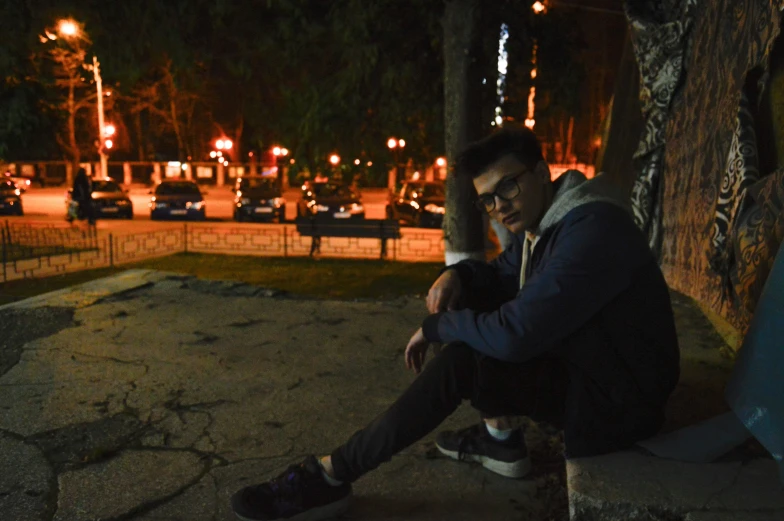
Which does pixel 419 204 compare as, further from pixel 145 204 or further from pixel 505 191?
pixel 505 191

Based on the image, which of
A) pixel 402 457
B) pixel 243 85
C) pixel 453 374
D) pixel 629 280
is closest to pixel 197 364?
pixel 402 457

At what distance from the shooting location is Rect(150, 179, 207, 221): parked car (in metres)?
24.0

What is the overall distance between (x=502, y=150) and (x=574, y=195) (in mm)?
352

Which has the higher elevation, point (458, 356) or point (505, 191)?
point (505, 191)

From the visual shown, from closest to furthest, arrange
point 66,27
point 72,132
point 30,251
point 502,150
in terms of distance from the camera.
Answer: point 502,150 < point 30,251 < point 66,27 < point 72,132

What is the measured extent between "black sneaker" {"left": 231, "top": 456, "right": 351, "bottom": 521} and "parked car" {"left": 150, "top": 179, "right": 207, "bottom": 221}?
2258cm

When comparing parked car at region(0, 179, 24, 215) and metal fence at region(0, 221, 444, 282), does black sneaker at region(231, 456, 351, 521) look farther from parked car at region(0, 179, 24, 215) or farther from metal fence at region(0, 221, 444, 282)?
parked car at region(0, 179, 24, 215)

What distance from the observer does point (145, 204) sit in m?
32.1

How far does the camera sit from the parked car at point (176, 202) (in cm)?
2398

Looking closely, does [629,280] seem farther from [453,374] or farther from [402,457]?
[402,457]

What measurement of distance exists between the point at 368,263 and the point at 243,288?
17.5 ft

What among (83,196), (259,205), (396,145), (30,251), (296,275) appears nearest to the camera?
(396,145)

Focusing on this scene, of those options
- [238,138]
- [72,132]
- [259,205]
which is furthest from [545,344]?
[238,138]

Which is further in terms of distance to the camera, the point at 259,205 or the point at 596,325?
the point at 259,205
